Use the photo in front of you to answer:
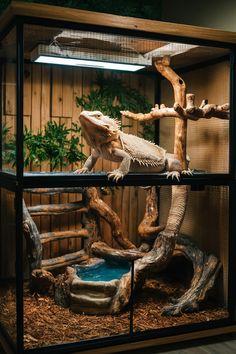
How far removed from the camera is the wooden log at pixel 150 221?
356cm

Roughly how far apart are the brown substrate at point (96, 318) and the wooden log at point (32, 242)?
0.24 m

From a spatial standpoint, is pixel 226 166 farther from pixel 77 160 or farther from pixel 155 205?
pixel 77 160

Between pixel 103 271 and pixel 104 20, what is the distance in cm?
173

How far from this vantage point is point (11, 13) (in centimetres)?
250

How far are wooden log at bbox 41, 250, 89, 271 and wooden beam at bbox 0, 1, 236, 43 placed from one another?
1675 mm

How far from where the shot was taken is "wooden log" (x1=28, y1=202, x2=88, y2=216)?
3.50 metres

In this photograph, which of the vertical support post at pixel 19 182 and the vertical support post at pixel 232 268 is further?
the vertical support post at pixel 232 268

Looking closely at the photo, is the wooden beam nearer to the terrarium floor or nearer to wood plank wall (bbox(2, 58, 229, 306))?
wood plank wall (bbox(2, 58, 229, 306))

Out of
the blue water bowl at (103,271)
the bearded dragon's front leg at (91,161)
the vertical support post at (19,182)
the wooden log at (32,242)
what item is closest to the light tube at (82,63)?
the vertical support post at (19,182)

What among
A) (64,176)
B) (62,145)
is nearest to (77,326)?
(64,176)

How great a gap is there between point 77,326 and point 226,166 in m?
1.45

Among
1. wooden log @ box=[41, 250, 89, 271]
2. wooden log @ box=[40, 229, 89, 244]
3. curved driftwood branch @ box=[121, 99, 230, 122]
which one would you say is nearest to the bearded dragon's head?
curved driftwood branch @ box=[121, 99, 230, 122]

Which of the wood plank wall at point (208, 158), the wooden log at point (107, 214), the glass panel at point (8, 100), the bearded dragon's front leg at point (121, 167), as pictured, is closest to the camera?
the glass panel at point (8, 100)

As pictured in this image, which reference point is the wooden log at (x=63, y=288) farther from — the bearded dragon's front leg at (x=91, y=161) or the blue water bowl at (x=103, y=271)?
the bearded dragon's front leg at (x=91, y=161)
